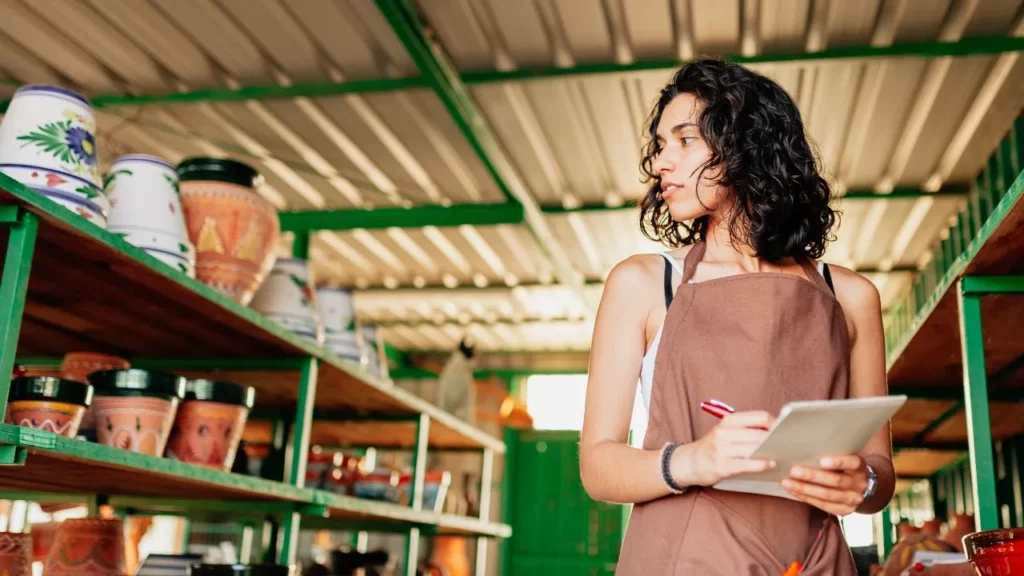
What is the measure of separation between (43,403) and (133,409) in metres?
0.31

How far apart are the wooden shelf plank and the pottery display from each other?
122mm

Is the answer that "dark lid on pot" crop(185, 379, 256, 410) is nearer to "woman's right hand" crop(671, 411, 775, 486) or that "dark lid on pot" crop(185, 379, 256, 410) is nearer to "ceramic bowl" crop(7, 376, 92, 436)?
"ceramic bowl" crop(7, 376, 92, 436)

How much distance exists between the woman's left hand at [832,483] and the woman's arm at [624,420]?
0.34ft

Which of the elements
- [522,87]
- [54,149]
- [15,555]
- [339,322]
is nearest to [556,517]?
[522,87]

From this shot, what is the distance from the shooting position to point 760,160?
5.18ft

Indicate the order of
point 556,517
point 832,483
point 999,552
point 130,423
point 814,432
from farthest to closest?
point 556,517
point 130,423
point 999,552
point 832,483
point 814,432

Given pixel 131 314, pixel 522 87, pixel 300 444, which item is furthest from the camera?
pixel 522 87

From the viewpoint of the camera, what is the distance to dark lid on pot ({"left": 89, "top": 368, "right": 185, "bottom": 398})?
92.5 inches

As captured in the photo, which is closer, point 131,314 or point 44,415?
point 44,415

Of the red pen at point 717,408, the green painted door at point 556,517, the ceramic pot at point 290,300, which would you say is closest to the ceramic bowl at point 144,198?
the ceramic pot at point 290,300

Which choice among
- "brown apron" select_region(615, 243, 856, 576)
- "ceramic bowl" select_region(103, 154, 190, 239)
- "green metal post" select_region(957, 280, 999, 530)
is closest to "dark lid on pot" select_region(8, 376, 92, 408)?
"ceramic bowl" select_region(103, 154, 190, 239)

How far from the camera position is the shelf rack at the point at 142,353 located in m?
1.83

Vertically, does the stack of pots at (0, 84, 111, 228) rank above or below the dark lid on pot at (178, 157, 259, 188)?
below

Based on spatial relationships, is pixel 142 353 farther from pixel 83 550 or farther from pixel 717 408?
pixel 717 408
